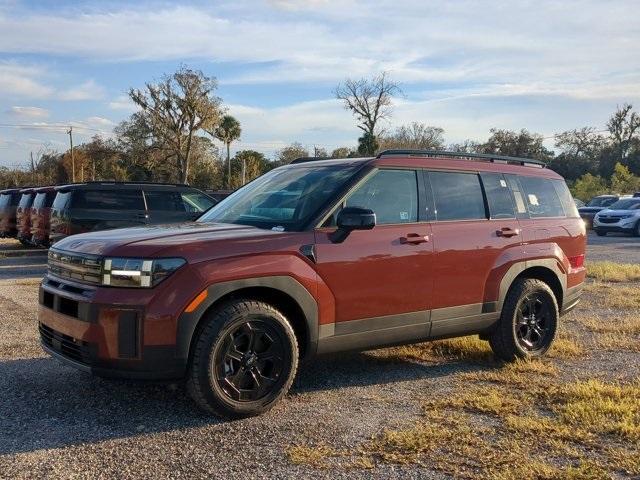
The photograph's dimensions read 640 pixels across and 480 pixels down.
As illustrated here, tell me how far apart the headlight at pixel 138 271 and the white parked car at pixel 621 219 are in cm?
2548

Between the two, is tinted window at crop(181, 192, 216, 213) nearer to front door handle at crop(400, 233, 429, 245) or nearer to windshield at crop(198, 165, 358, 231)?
windshield at crop(198, 165, 358, 231)

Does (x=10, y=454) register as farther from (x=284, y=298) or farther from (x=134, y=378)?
(x=284, y=298)

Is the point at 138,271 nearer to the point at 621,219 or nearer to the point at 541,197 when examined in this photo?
the point at 541,197

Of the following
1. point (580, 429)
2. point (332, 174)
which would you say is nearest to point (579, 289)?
point (580, 429)

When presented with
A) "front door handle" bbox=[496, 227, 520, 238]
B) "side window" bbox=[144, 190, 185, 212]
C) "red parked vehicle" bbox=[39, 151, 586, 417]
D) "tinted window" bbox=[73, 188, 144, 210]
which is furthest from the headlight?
"side window" bbox=[144, 190, 185, 212]

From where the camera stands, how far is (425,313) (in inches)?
207

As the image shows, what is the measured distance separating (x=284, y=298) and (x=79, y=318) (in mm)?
1393

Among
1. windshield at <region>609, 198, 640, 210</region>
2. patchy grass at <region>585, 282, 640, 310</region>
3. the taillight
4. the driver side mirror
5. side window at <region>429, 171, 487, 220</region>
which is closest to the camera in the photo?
the driver side mirror

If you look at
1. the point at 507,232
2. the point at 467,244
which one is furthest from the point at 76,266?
the point at 507,232

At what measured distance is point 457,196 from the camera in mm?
5684

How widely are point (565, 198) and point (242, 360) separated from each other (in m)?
4.06

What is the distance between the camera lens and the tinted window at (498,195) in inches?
233

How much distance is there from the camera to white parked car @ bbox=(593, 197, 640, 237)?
25.8m

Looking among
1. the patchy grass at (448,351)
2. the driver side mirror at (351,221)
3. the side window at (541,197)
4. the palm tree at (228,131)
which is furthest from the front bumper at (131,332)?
→ the palm tree at (228,131)
